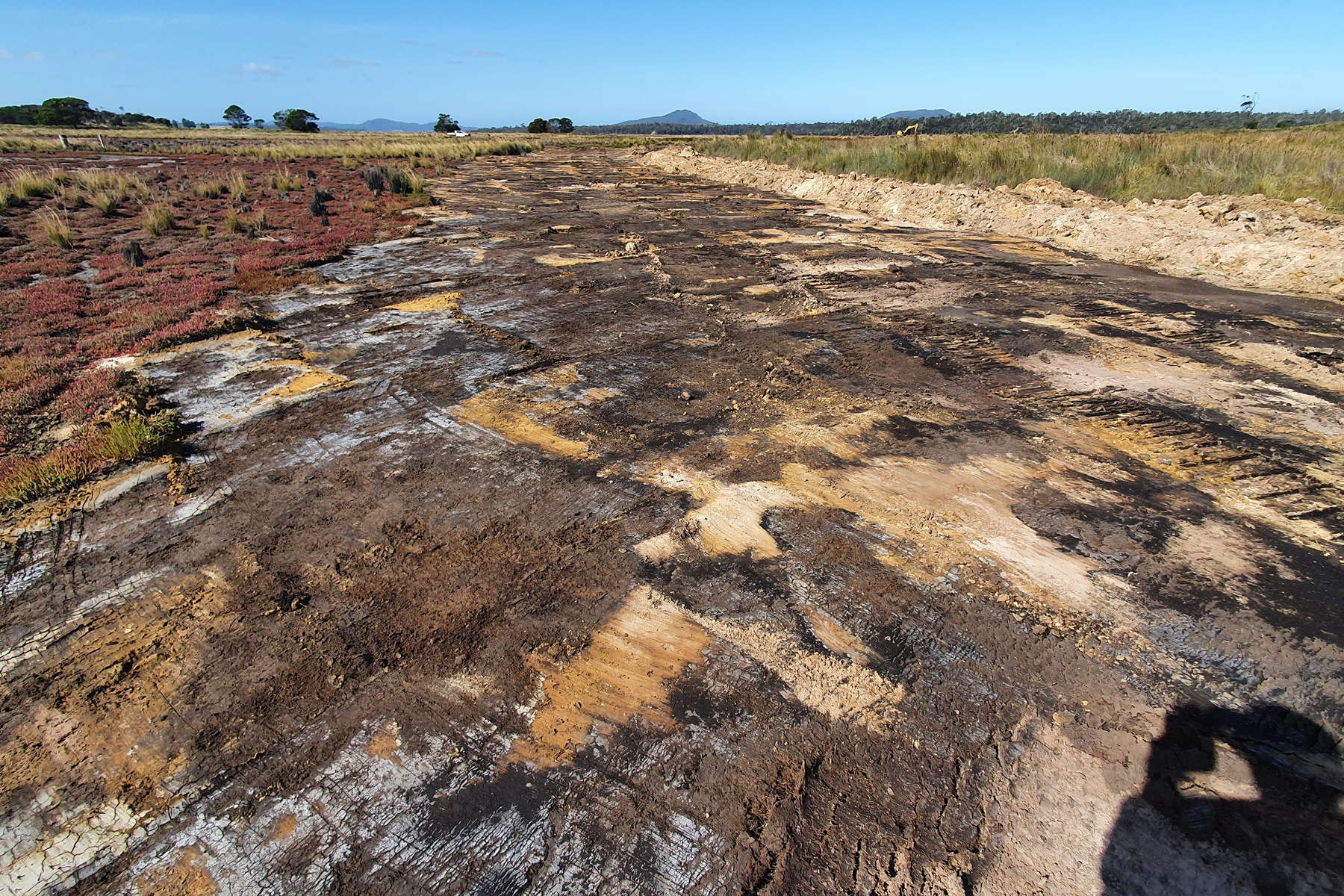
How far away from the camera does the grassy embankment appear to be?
30.6ft

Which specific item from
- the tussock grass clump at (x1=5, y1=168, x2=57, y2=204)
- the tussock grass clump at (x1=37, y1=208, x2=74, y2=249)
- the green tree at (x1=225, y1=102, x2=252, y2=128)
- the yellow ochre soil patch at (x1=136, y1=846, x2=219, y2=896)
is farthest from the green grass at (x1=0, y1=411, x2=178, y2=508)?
the green tree at (x1=225, y1=102, x2=252, y2=128)

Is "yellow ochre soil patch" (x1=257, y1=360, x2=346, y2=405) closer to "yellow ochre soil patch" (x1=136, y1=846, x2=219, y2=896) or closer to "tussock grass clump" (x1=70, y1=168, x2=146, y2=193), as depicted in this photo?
"yellow ochre soil patch" (x1=136, y1=846, x2=219, y2=896)

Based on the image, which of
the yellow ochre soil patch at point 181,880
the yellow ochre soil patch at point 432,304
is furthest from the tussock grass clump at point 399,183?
the yellow ochre soil patch at point 181,880

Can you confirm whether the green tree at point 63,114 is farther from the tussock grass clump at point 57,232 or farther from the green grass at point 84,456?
the green grass at point 84,456

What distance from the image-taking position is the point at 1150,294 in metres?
6.94

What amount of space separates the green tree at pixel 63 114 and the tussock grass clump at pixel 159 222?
6295 centimetres

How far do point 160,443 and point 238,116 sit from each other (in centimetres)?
11139

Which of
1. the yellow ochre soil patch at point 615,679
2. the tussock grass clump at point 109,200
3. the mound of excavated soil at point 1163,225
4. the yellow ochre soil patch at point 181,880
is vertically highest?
the tussock grass clump at point 109,200

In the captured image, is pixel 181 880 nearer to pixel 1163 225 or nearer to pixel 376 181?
pixel 1163 225

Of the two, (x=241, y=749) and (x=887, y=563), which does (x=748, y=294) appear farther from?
(x=241, y=749)

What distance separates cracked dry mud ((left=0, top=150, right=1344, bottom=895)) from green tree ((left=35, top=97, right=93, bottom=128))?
76167 millimetres

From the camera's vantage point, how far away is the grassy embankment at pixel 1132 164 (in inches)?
367

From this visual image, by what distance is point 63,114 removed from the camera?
56.9m

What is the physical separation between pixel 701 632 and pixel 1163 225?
32.8ft
